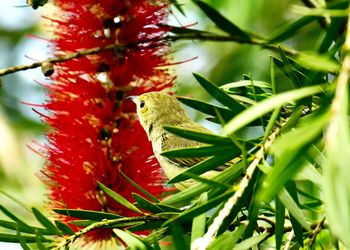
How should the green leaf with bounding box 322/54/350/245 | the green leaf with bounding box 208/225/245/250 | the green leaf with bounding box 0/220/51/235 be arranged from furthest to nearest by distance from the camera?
1. the green leaf with bounding box 0/220/51/235
2. the green leaf with bounding box 208/225/245/250
3. the green leaf with bounding box 322/54/350/245

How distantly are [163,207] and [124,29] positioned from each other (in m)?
0.67

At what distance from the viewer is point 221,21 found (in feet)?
3.18

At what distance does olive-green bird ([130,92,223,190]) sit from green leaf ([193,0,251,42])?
2.09 feet

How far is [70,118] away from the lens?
5.09 feet

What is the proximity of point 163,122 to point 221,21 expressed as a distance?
2.69 ft

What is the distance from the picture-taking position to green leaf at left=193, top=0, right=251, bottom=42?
93 centimetres

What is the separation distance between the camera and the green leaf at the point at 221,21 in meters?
0.93

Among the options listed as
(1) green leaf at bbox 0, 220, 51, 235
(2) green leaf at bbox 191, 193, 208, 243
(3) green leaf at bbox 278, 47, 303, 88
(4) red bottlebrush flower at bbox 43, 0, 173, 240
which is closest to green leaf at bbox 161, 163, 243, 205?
(2) green leaf at bbox 191, 193, 208, 243

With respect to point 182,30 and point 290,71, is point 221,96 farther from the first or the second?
point 182,30

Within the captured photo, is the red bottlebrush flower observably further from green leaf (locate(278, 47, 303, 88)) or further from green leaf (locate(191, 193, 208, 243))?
green leaf (locate(191, 193, 208, 243))

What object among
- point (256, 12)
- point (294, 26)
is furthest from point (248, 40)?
point (256, 12)

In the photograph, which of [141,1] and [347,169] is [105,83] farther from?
[347,169]

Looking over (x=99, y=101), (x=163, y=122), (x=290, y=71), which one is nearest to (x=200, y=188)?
(x=290, y=71)

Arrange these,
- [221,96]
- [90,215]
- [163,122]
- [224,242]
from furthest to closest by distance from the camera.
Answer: [163,122]
[90,215]
[221,96]
[224,242]
